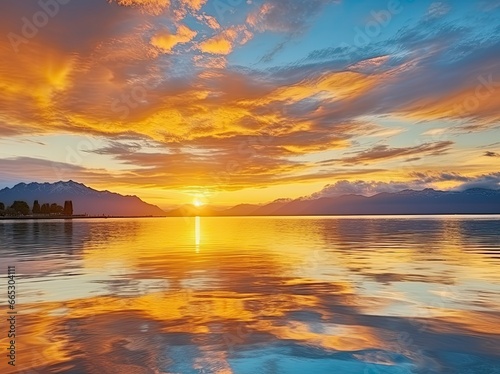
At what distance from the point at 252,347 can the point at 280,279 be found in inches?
605

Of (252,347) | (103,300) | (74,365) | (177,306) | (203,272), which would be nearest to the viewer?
(74,365)

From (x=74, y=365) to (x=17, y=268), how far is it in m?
26.0

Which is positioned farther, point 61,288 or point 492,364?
point 61,288

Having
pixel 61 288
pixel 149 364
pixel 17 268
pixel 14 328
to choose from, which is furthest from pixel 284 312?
pixel 17 268

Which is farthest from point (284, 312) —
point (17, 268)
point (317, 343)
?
point (17, 268)

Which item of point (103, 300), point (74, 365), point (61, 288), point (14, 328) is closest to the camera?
point (74, 365)

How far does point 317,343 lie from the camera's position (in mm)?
13992

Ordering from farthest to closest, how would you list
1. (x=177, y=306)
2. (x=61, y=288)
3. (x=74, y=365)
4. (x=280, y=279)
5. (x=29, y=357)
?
1. (x=280, y=279)
2. (x=61, y=288)
3. (x=177, y=306)
4. (x=29, y=357)
5. (x=74, y=365)

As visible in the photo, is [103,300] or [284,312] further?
[103,300]

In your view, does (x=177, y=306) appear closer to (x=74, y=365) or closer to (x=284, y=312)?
(x=284, y=312)

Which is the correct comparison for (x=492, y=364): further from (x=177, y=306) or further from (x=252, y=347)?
(x=177, y=306)

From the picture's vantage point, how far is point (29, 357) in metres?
12.6

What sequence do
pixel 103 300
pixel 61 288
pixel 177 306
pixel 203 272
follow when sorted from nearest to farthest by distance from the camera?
pixel 177 306, pixel 103 300, pixel 61 288, pixel 203 272

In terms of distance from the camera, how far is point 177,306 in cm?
1994
